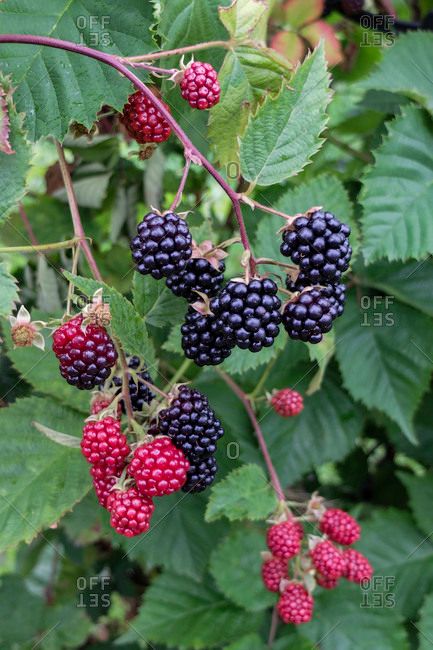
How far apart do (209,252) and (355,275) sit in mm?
756

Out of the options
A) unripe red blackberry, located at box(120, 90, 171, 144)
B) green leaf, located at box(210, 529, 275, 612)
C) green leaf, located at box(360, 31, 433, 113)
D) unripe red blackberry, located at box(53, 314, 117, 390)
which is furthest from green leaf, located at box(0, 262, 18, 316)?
green leaf, located at box(210, 529, 275, 612)

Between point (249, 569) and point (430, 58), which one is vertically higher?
point (430, 58)

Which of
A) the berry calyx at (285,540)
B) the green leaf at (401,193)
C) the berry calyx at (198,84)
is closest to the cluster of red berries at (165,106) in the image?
the berry calyx at (198,84)

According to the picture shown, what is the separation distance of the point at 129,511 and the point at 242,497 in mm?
293

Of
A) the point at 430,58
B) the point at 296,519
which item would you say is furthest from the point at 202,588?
the point at 430,58

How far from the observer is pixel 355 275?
1452mm

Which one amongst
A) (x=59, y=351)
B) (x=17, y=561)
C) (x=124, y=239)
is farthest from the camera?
(x=17, y=561)

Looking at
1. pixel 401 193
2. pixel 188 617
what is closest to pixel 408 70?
pixel 401 193

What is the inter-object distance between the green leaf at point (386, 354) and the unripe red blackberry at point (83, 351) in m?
0.77

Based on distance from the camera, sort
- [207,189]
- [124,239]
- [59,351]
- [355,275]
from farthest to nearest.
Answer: [207,189] < [124,239] < [355,275] < [59,351]

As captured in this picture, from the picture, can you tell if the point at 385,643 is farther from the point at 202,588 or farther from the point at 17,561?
the point at 17,561

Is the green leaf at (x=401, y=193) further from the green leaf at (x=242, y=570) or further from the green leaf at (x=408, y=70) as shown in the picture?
the green leaf at (x=242, y=570)

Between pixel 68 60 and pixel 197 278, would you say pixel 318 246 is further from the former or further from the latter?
pixel 68 60

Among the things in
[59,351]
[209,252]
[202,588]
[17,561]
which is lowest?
[17,561]
